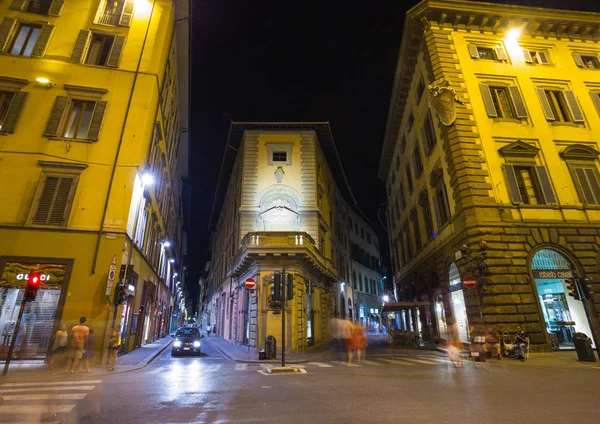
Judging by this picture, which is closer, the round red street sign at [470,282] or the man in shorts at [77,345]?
the man in shorts at [77,345]

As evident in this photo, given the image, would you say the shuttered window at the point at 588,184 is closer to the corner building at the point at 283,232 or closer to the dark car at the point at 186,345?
the corner building at the point at 283,232

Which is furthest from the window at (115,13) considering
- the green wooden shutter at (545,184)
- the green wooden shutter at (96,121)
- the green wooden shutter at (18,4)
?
the green wooden shutter at (545,184)

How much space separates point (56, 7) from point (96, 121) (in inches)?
329

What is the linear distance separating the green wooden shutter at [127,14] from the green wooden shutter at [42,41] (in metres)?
3.63

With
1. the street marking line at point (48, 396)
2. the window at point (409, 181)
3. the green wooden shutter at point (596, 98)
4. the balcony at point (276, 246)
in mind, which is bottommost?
the street marking line at point (48, 396)

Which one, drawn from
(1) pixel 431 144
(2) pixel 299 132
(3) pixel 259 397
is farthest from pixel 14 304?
(1) pixel 431 144

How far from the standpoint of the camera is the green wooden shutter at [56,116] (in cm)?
1516

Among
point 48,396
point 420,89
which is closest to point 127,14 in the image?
point 420,89

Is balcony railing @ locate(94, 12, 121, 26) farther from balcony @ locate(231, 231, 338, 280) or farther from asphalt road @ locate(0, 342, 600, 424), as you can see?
asphalt road @ locate(0, 342, 600, 424)

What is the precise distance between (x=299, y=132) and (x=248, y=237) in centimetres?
1120

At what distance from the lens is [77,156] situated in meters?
15.1

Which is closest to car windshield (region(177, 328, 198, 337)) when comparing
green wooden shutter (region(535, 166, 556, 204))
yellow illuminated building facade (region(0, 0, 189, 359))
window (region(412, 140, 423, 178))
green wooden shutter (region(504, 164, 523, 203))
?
yellow illuminated building facade (region(0, 0, 189, 359))

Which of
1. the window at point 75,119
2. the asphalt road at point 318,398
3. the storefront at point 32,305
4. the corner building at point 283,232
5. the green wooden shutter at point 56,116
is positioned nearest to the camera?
the asphalt road at point 318,398

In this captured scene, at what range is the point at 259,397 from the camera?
702cm
